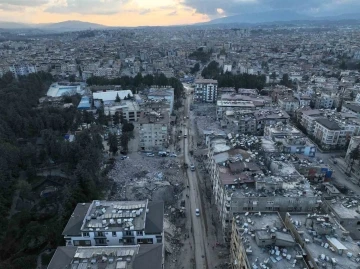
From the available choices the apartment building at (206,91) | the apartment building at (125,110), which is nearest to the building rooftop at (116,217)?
the apartment building at (125,110)

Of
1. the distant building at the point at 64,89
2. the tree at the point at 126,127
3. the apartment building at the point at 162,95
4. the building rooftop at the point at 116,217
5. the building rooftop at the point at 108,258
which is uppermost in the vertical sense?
the building rooftop at the point at 108,258

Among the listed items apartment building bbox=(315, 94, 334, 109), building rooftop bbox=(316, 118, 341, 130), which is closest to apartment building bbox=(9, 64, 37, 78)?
apartment building bbox=(315, 94, 334, 109)

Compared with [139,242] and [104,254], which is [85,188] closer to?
[139,242]

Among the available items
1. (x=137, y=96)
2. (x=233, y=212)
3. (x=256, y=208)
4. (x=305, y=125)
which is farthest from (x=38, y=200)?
(x=305, y=125)

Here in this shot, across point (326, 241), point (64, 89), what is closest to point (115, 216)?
point (326, 241)

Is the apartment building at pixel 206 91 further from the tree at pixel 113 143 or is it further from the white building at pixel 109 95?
the tree at pixel 113 143
